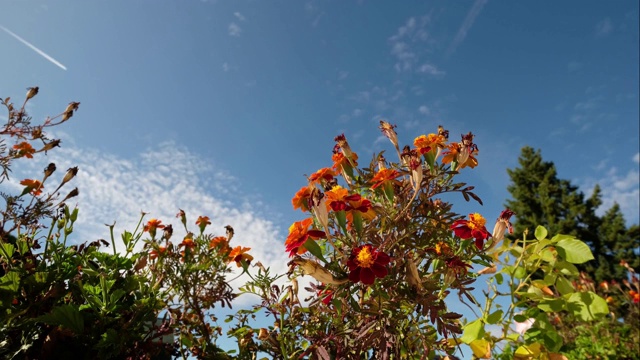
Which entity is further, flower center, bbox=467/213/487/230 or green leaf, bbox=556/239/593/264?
green leaf, bbox=556/239/593/264

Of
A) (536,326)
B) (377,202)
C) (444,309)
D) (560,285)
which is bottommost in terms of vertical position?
(444,309)

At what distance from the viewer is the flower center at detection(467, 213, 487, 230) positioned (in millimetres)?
1462

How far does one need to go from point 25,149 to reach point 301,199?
73.3 inches

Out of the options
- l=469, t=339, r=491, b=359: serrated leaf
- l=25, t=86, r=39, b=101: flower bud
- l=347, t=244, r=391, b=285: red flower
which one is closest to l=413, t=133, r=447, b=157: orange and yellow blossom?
l=347, t=244, r=391, b=285: red flower

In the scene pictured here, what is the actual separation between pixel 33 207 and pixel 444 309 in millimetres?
2233

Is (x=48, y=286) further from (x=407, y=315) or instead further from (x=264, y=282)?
(x=407, y=315)

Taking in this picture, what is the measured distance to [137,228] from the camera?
2.35 meters

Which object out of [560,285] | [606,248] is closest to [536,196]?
[606,248]

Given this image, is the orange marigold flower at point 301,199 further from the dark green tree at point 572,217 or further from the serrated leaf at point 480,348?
the dark green tree at point 572,217

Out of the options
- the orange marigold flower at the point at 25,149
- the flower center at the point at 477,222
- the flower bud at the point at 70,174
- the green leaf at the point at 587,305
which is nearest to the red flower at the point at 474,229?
the flower center at the point at 477,222

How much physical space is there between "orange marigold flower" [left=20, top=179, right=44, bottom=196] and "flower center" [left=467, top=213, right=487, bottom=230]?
2.42 metres

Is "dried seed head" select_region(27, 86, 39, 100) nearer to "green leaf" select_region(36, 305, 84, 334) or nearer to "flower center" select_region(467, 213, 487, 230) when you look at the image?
"green leaf" select_region(36, 305, 84, 334)

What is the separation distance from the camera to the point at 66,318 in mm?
1610

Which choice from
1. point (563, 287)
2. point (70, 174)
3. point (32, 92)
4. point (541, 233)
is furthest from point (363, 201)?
point (32, 92)
